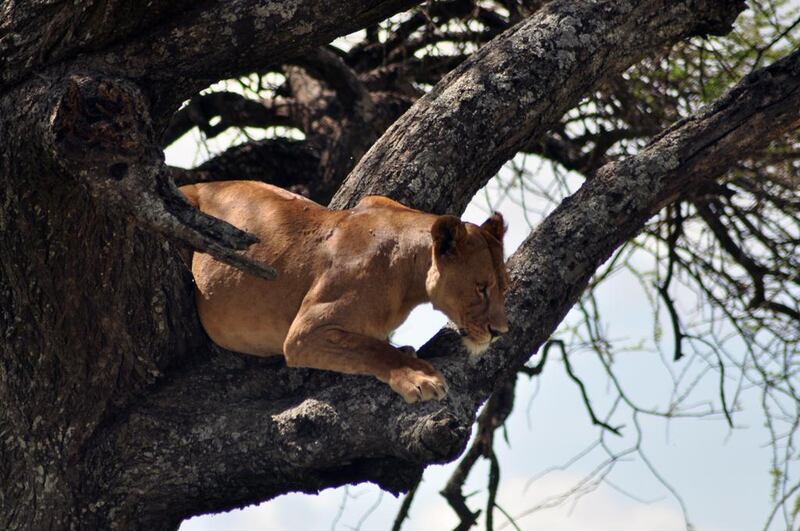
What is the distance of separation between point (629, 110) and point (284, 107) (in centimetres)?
195

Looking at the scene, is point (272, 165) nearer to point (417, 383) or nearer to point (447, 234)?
point (447, 234)

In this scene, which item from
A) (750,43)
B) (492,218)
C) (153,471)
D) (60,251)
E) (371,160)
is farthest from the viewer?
(750,43)

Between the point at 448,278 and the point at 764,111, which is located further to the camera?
the point at 764,111

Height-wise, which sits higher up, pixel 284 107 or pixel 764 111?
pixel 284 107

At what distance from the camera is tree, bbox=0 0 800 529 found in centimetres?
346

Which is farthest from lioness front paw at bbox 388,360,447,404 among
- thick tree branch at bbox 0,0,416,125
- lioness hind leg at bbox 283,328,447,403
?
thick tree branch at bbox 0,0,416,125

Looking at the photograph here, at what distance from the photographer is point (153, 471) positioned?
13.1 ft

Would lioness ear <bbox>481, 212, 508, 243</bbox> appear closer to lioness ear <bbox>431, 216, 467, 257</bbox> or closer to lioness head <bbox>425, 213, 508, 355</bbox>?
lioness head <bbox>425, 213, 508, 355</bbox>

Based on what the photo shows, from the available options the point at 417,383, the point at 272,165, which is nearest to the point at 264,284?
the point at 417,383

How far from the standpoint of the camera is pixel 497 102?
Answer: 14.9ft

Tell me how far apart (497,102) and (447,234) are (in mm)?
745

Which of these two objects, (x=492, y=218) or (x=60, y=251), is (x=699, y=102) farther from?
(x=60, y=251)

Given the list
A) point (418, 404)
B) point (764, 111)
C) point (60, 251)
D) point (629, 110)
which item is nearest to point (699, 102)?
point (629, 110)

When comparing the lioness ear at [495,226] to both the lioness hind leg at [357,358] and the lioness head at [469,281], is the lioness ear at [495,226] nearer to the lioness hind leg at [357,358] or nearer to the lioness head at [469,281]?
the lioness head at [469,281]
